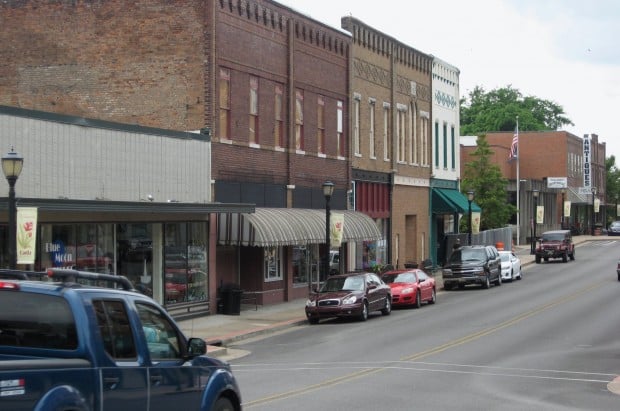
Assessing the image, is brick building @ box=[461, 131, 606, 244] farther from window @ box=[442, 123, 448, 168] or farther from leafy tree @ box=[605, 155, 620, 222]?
window @ box=[442, 123, 448, 168]

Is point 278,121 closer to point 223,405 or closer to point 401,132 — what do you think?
point 401,132

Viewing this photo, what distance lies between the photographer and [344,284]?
1229 inches

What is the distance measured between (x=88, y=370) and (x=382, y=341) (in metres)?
17.2

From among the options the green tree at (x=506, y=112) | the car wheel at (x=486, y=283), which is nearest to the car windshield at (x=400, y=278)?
the car wheel at (x=486, y=283)

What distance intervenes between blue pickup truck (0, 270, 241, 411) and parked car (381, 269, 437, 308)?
2550 centimetres

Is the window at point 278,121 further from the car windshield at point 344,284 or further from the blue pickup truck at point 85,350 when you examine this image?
the blue pickup truck at point 85,350

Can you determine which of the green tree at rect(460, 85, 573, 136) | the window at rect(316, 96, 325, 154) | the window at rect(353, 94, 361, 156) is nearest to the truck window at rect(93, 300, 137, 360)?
the window at rect(316, 96, 325, 154)

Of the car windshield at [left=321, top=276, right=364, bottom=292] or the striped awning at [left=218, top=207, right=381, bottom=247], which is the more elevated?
the striped awning at [left=218, top=207, right=381, bottom=247]

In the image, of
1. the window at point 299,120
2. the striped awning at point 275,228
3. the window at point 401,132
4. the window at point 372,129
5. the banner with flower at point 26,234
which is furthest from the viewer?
the window at point 401,132

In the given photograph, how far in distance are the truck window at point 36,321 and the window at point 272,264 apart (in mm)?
27629

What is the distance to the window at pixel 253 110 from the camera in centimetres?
3544

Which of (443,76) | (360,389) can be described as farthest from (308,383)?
(443,76)

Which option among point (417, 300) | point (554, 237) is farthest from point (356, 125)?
point (554, 237)

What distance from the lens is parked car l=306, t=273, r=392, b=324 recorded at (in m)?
30.1
